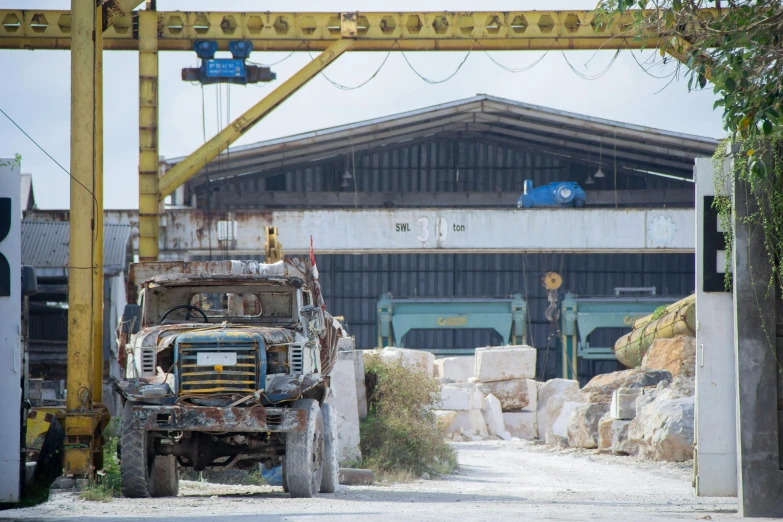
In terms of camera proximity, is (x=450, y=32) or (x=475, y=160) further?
(x=475, y=160)

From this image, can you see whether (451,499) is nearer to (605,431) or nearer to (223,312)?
(223,312)

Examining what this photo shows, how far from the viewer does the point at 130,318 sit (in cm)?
924

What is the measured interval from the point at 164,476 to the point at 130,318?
1600mm

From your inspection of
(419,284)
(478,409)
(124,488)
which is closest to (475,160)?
(419,284)

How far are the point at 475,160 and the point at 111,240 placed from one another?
18915mm

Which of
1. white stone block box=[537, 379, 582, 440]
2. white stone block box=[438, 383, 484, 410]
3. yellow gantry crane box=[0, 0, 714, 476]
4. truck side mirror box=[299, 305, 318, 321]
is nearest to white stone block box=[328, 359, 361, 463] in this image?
yellow gantry crane box=[0, 0, 714, 476]

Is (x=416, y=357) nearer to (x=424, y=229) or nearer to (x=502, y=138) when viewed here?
(x=424, y=229)

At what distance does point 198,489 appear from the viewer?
10500mm

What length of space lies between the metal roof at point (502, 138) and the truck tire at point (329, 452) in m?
19.2

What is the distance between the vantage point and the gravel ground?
709cm

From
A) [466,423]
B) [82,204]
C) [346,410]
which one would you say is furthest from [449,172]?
[82,204]

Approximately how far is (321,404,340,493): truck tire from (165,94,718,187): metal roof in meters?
19.2

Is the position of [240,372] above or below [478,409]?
above

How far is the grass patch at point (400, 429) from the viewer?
13094 mm
